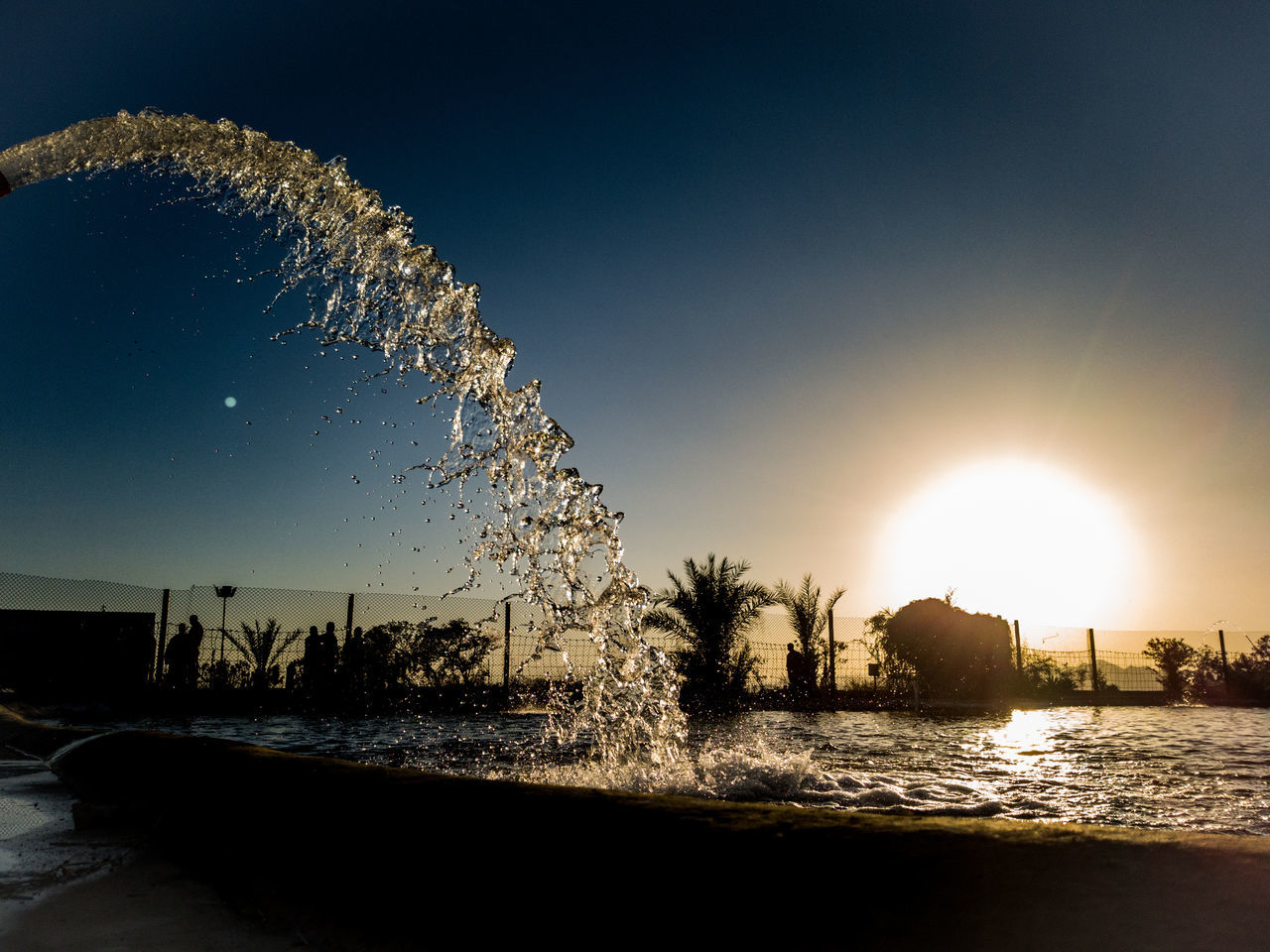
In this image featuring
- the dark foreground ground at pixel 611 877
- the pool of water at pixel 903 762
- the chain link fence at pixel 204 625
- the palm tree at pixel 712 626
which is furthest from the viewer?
the palm tree at pixel 712 626

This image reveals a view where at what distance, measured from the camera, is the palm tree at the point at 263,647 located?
512 inches

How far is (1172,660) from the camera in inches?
809

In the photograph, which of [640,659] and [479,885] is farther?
[640,659]

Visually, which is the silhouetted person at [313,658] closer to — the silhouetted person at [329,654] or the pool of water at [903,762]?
the silhouetted person at [329,654]

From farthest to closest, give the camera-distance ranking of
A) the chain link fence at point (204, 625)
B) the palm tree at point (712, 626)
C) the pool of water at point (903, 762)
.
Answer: the palm tree at point (712, 626)
the chain link fence at point (204, 625)
the pool of water at point (903, 762)

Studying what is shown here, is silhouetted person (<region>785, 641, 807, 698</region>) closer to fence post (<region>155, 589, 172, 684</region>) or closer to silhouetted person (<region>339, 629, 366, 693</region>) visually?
silhouetted person (<region>339, 629, 366, 693</region>)

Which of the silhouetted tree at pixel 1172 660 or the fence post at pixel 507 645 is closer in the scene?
the fence post at pixel 507 645

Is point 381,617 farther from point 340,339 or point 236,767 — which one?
point 236,767

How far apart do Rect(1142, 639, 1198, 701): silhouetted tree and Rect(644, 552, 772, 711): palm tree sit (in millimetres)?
11371

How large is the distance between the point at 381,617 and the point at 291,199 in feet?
29.0

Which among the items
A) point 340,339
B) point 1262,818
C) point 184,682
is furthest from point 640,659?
point 184,682

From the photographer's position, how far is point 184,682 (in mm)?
12648

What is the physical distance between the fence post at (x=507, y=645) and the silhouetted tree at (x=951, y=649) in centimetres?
1150

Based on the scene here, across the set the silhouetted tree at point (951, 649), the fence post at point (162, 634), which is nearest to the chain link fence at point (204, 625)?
the fence post at point (162, 634)
